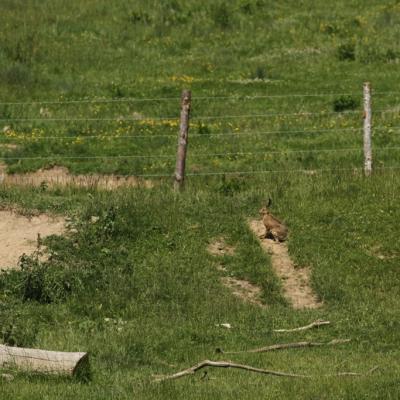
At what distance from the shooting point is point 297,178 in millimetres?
16516

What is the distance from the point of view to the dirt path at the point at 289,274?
44.7ft

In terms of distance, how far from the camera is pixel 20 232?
15.1m

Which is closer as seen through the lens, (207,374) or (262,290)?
(207,374)

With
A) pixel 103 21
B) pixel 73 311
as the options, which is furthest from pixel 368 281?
pixel 103 21

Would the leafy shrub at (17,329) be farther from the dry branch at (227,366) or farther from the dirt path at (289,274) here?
the dirt path at (289,274)

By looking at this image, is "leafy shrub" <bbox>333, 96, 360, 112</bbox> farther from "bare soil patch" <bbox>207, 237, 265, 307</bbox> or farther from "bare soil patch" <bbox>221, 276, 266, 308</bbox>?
"bare soil patch" <bbox>221, 276, 266, 308</bbox>

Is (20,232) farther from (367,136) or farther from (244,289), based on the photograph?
(367,136)

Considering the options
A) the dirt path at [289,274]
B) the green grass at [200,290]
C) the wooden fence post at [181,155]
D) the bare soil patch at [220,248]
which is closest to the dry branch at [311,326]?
the green grass at [200,290]

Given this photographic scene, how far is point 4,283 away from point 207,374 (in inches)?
150

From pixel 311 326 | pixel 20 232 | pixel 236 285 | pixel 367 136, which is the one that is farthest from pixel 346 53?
pixel 311 326

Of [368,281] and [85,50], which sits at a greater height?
[85,50]

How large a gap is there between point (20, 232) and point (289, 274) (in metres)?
3.52

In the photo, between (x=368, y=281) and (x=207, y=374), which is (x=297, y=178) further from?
(x=207, y=374)

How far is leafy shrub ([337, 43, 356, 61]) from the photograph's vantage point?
2503 centimetres
